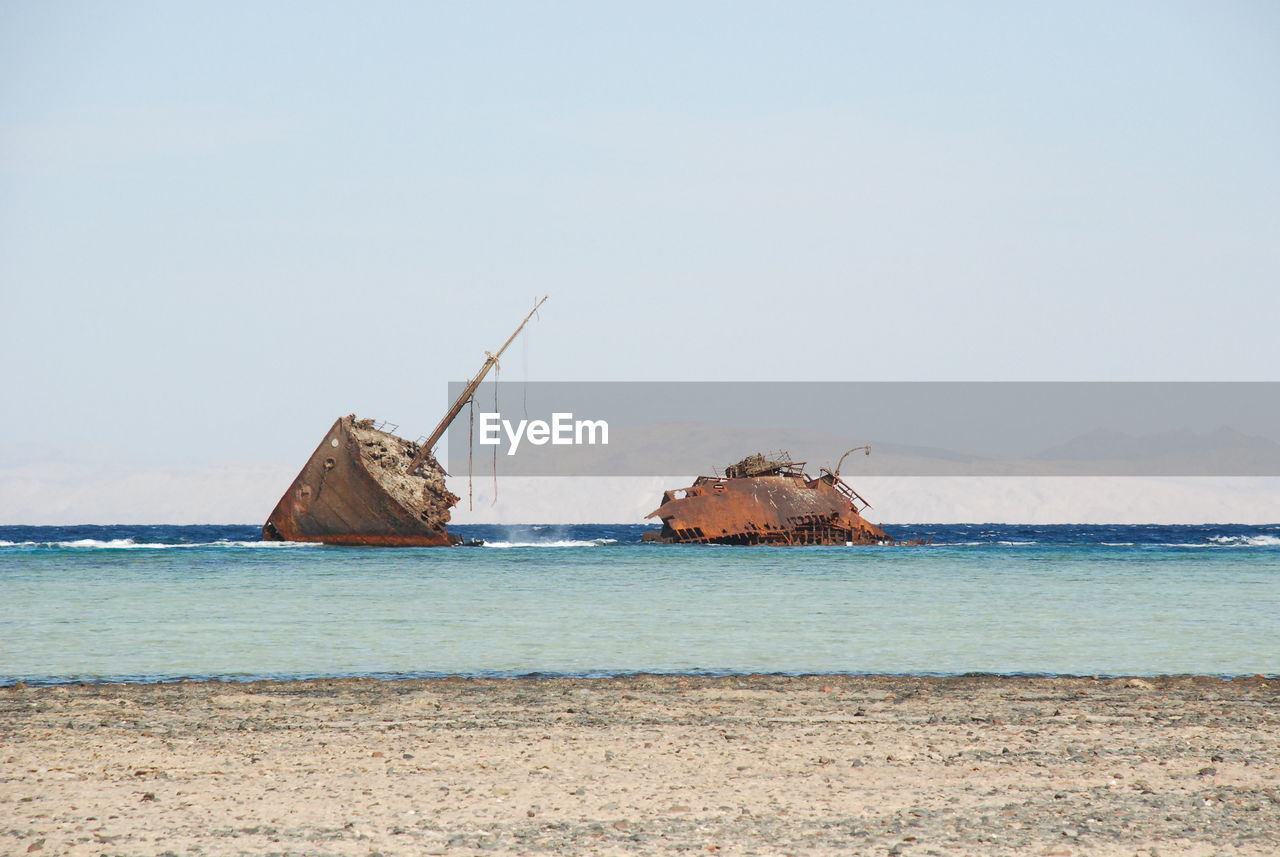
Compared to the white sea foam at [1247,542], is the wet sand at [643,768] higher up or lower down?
higher up

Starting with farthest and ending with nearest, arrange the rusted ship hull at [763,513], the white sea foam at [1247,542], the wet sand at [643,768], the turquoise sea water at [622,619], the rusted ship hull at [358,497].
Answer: the white sea foam at [1247,542]
the rusted ship hull at [763,513]
the rusted ship hull at [358,497]
the turquoise sea water at [622,619]
the wet sand at [643,768]

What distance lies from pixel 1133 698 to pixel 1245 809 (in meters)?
5.17

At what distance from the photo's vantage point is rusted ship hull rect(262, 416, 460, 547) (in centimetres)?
4972

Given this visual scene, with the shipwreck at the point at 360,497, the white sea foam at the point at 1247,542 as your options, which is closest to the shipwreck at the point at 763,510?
the shipwreck at the point at 360,497

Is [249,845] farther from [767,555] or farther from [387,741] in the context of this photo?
[767,555]

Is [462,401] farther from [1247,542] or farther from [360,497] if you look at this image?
[1247,542]

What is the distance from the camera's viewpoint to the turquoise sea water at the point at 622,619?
1603cm

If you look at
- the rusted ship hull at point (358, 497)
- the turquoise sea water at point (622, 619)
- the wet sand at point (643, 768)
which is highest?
the rusted ship hull at point (358, 497)

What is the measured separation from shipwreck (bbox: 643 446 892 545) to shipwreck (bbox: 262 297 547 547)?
11850mm

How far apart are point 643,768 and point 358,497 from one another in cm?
→ 4287

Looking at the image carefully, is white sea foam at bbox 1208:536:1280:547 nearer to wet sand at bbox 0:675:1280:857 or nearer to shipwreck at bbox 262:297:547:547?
shipwreck at bbox 262:297:547:547

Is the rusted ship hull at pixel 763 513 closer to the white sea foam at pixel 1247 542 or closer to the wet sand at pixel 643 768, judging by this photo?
the white sea foam at pixel 1247 542

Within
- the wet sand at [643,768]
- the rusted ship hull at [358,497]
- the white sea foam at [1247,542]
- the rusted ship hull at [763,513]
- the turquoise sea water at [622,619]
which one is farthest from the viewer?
the white sea foam at [1247,542]

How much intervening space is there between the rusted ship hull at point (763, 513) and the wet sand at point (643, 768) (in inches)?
1695
